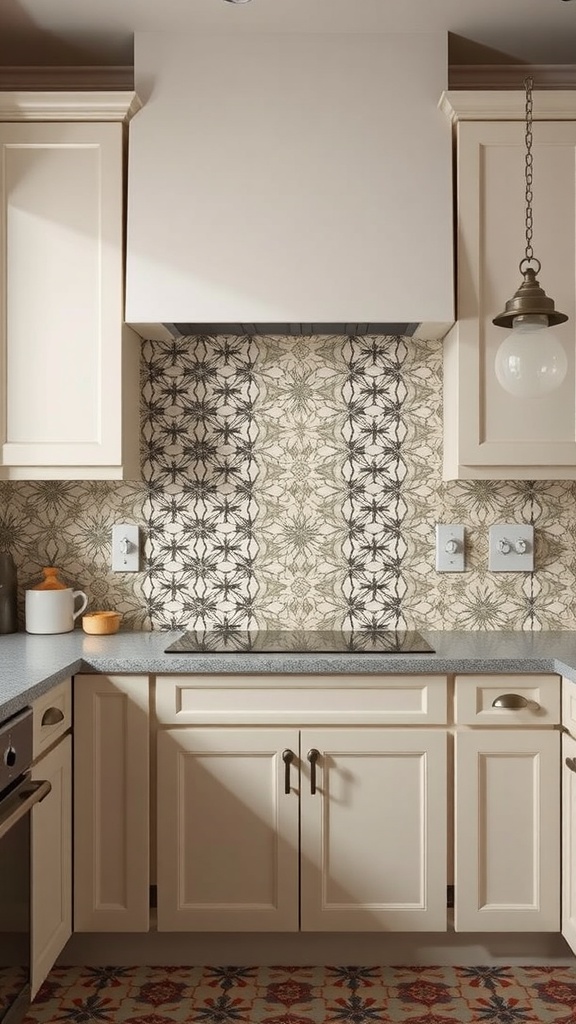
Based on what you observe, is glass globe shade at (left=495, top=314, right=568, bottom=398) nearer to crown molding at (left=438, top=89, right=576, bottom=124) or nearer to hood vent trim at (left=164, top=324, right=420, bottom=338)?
hood vent trim at (left=164, top=324, right=420, bottom=338)

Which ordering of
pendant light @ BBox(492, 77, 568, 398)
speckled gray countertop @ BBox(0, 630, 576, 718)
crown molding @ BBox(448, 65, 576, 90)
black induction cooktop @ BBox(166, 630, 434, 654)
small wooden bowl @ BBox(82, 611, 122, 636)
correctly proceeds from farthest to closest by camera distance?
crown molding @ BBox(448, 65, 576, 90) < small wooden bowl @ BBox(82, 611, 122, 636) < black induction cooktop @ BBox(166, 630, 434, 654) < speckled gray countertop @ BBox(0, 630, 576, 718) < pendant light @ BBox(492, 77, 568, 398)

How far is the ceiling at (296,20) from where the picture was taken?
2.41m

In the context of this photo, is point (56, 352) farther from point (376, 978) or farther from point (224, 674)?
point (376, 978)

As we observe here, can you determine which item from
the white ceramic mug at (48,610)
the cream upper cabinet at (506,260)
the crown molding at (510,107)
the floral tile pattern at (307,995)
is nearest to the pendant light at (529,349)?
the cream upper cabinet at (506,260)

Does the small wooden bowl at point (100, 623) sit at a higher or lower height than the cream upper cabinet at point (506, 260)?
lower

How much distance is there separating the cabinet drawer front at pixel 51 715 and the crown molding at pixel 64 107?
1570 millimetres

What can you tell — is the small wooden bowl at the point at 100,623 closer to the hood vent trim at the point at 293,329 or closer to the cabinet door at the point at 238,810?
the cabinet door at the point at 238,810

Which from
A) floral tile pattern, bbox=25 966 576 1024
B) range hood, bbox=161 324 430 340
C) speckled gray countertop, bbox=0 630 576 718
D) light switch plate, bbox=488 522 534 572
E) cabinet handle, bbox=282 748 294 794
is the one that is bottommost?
floral tile pattern, bbox=25 966 576 1024

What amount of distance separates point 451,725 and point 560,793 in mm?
327

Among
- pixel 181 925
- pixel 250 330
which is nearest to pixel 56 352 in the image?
pixel 250 330

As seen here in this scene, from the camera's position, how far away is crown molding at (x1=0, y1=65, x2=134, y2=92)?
9.18 ft

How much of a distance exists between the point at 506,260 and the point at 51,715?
68.0 inches

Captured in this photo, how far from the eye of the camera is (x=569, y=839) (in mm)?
2246

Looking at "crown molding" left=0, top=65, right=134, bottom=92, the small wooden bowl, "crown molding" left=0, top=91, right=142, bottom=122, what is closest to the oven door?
the small wooden bowl
